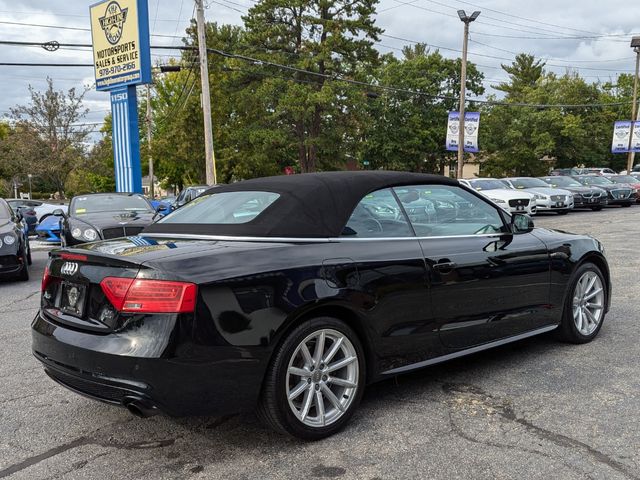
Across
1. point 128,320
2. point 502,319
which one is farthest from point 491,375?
point 128,320

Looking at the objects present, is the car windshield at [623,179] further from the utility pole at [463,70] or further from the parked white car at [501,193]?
the parked white car at [501,193]

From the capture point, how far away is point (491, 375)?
433cm

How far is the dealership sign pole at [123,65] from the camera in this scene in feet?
65.1

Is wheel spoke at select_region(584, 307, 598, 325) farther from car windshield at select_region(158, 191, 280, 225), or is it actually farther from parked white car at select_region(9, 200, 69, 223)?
parked white car at select_region(9, 200, 69, 223)

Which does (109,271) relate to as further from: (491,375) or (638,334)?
(638,334)

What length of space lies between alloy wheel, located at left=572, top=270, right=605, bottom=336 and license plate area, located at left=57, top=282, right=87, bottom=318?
12.6 feet

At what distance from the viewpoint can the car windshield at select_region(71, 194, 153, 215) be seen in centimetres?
1138

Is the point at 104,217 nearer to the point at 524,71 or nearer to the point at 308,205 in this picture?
the point at 308,205

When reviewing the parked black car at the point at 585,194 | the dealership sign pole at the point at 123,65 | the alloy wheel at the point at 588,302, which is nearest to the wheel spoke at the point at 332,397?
the alloy wheel at the point at 588,302

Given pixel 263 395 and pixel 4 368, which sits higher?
pixel 263 395

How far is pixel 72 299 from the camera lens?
10.9 feet

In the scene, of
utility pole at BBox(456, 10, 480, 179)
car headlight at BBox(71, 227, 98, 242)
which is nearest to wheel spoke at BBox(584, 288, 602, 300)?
car headlight at BBox(71, 227, 98, 242)

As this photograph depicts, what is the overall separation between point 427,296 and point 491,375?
40.5 inches

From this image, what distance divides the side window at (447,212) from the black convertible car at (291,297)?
0.04ft
